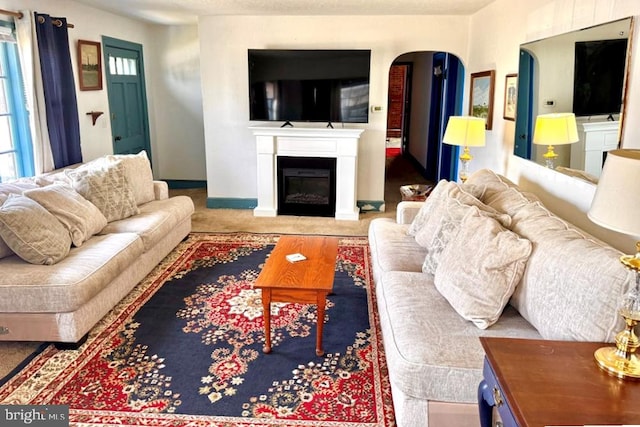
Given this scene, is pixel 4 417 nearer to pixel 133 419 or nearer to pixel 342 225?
pixel 133 419

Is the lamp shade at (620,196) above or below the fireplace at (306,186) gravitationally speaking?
above

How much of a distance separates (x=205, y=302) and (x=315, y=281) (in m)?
1.12

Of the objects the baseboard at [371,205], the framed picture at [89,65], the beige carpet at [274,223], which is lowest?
the beige carpet at [274,223]

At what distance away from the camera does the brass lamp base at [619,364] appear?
4.61 feet

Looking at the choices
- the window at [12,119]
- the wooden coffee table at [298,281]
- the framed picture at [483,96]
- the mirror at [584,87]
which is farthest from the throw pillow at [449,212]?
the window at [12,119]

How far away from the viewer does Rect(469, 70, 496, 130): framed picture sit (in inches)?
170

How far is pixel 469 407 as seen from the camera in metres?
1.87

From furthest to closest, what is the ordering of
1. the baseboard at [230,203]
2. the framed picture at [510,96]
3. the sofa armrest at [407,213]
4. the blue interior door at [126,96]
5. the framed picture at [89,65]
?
1. the baseboard at [230,203]
2. the blue interior door at [126,96]
3. the framed picture at [89,65]
4. the sofa armrest at [407,213]
5. the framed picture at [510,96]

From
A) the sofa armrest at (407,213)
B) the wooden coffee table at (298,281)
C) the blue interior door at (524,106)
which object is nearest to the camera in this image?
the wooden coffee table at (298,281)

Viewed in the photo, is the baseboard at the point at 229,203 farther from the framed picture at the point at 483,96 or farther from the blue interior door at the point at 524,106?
the blue interior door at the point at 524,106

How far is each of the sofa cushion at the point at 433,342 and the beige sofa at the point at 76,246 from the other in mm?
1754

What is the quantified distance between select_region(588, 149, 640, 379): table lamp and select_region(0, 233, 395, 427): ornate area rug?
1.06 meters

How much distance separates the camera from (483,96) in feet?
14.9

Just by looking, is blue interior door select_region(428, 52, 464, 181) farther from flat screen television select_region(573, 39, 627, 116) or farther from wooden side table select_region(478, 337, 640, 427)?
wooden side table select_region(478, 337, 640, 427)
